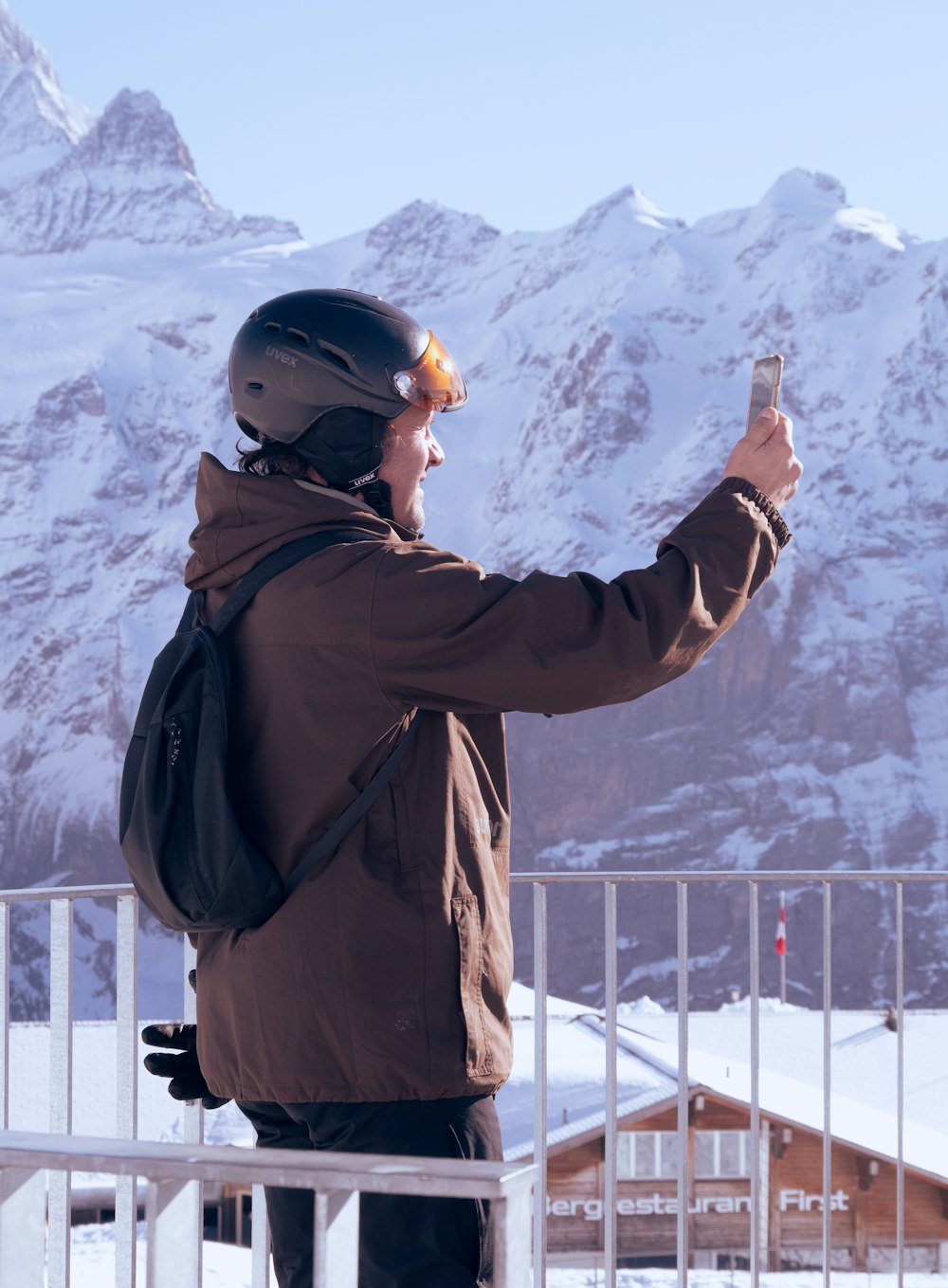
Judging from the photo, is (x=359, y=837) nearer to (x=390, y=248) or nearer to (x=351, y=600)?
(x=351, y=600)

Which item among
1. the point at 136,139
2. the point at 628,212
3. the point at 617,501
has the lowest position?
the point at 617,501

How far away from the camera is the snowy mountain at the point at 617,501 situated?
257 ft

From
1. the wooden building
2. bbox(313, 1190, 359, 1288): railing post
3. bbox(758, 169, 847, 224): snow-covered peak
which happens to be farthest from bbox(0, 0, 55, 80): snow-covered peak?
bbox(313, 1190, 359, 1288): railing post

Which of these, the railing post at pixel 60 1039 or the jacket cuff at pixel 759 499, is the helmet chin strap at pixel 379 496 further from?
the railing post at pixel 60 1039

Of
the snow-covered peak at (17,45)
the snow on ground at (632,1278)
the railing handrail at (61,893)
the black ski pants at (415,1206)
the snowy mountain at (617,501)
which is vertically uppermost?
the snow-covered peak at (17,45)

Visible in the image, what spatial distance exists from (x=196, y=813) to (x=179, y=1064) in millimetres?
426

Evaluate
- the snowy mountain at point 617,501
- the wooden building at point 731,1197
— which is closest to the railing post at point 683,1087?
the wooden building at point 731,1197

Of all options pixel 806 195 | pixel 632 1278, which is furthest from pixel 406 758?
pixel 806 195

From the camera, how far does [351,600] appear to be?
1.60 m

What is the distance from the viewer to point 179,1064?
1.86 meters

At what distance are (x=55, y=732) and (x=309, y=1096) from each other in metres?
85.4

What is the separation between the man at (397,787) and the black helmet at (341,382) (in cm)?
12

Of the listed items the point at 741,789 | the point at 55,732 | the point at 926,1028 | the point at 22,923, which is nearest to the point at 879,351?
the point at 741,789

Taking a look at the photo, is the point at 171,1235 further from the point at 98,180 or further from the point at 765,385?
the point at 98,180
